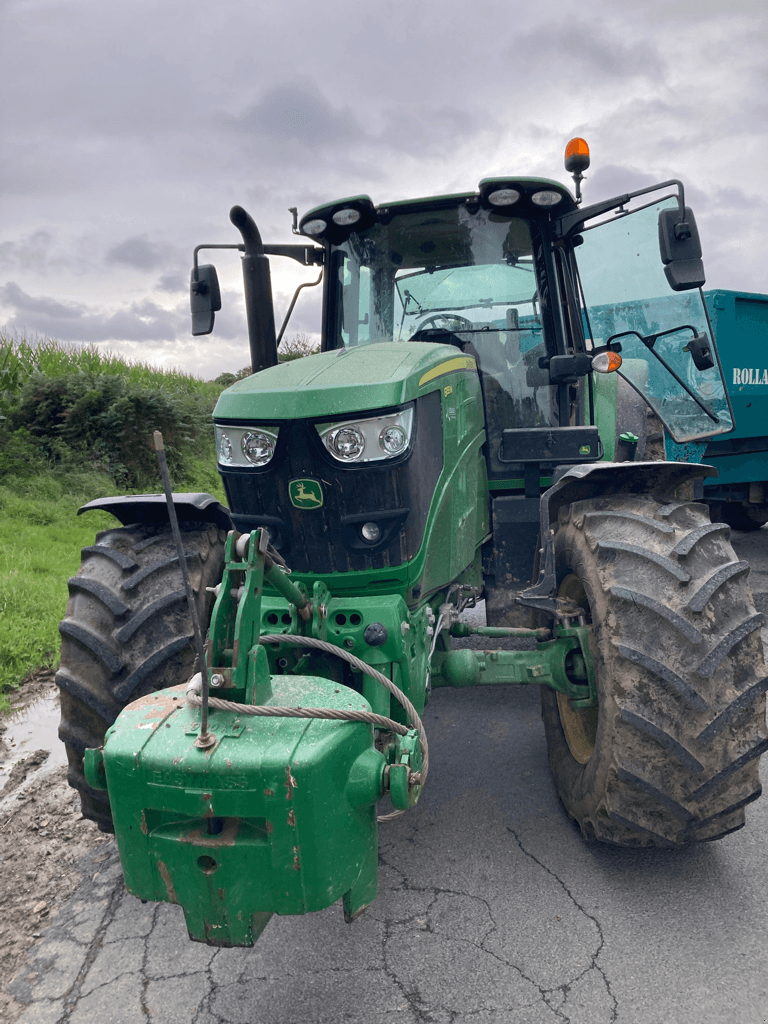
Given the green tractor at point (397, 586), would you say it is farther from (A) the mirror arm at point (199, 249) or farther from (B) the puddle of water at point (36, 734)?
(B) the puddle of water at point (36, 734)

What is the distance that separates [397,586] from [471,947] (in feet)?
3.80

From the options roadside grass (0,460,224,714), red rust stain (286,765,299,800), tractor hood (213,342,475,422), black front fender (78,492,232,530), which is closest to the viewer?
red rust stain (286,765,299,800)

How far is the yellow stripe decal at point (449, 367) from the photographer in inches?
115

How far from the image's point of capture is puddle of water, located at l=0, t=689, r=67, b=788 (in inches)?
164

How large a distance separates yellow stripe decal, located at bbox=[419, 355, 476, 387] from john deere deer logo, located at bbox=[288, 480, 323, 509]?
0.52m

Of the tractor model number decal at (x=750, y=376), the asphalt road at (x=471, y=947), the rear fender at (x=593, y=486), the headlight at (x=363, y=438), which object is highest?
the tractor model number decal at (x=750, y=376)

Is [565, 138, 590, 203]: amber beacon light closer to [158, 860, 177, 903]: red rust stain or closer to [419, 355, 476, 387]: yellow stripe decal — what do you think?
[419, 355, 476, 387]: yellow stripe decal

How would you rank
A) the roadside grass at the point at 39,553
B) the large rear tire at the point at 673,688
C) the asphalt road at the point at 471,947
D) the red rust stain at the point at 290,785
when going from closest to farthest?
the red rust stain at the point at 290,785 < the asphalt road at the point at 471,947 < the large rear tire at the point at 673,688 < the roadside grass at the point at 39,553

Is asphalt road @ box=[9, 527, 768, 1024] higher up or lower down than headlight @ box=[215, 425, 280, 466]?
lower down

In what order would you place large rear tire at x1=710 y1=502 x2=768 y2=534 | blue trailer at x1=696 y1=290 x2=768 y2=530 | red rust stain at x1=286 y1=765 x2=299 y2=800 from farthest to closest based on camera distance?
large rear tire at x1=710 y1=502 x2=768 y2=534, blue trailer at x1=696 y1=290 x2=768 y2=530, red rust stain at x1=286 y1=765 x2=299 y2=800

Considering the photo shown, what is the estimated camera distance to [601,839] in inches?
108

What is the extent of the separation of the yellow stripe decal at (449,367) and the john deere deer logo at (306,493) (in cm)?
52

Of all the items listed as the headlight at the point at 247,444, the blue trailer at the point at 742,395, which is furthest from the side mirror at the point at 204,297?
the blue trailer at the point at 742,395

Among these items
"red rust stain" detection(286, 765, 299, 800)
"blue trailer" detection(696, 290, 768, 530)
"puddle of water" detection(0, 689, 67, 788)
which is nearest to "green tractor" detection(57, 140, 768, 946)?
"red rust stain" detection(286, 765, 299, 800)
